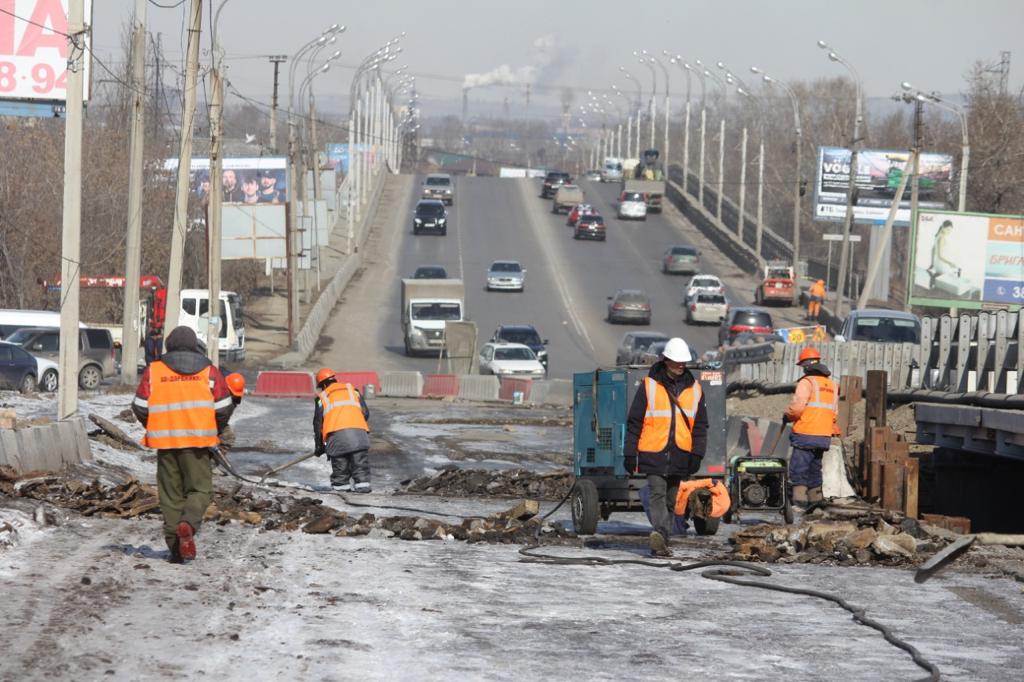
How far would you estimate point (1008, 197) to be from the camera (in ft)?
245

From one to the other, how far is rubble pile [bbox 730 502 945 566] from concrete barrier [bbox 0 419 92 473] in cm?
648

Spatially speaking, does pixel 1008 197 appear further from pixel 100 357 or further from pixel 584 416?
pixel 584 416

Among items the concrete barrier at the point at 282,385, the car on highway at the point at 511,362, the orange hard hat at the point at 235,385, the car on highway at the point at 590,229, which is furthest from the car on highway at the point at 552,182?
the orange hard hat at the point at 235,385

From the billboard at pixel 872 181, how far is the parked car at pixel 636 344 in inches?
996

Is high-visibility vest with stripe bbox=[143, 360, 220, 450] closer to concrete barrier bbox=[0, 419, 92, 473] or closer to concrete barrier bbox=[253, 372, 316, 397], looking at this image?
concrete barrier bbox=[0, 419, 92, 473]

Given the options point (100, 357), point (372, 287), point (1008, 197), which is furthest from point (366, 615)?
point (1008, 197)

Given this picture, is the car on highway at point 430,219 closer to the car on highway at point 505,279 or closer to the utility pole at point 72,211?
the car on highway at point 505,279

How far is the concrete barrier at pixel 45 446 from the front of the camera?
46.9 ft

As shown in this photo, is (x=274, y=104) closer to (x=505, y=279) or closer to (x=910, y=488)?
(x=505, y=279)

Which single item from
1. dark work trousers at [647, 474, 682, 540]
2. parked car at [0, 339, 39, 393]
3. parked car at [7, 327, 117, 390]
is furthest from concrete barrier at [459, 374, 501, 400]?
dark work trousers at [647, 474, 682, 540]

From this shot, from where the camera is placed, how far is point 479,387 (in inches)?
1721

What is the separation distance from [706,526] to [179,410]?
5.28m

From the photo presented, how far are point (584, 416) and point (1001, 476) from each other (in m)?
11.0

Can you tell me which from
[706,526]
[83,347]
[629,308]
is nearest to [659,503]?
[706,526]
